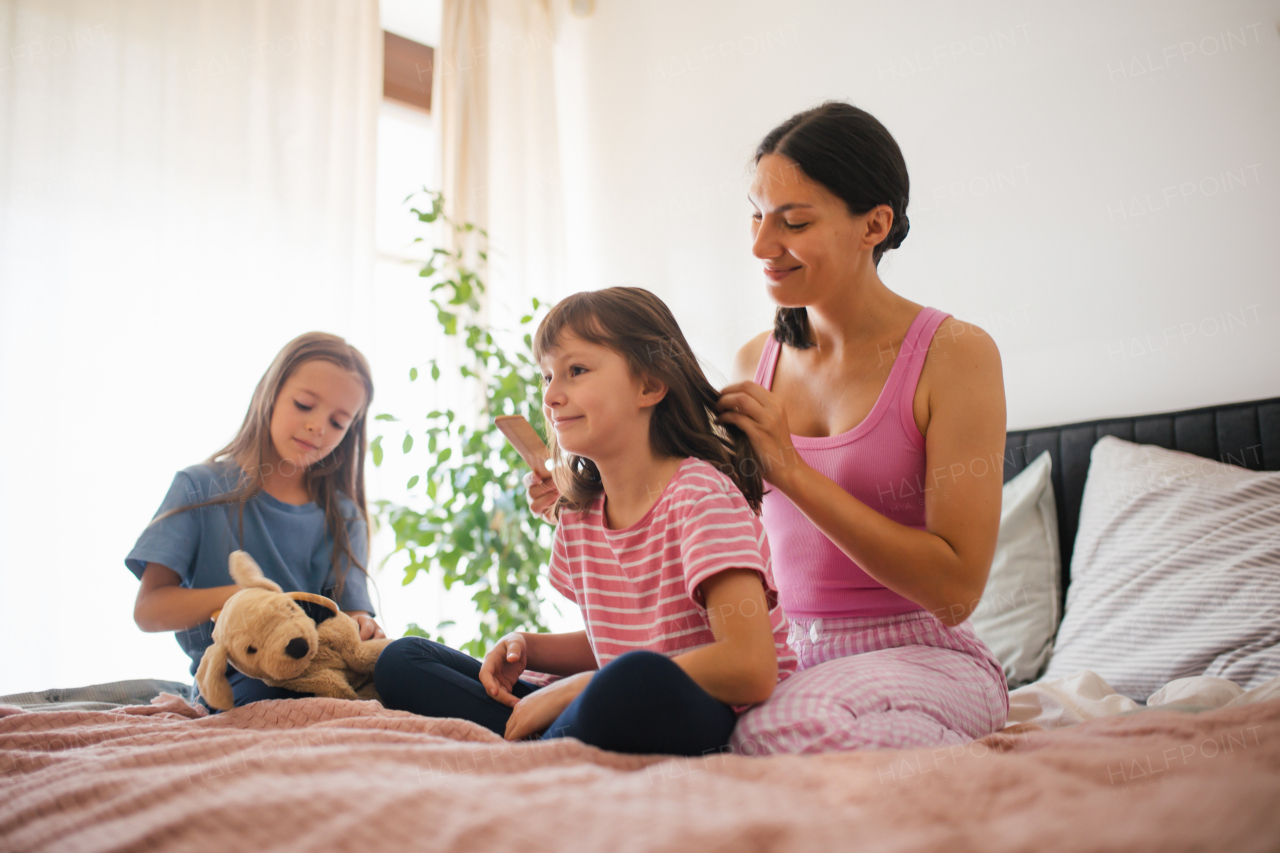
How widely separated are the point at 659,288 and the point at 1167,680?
1.95 metres

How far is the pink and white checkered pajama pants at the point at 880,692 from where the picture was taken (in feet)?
2.44

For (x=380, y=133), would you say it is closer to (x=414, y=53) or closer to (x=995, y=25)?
(x=414, y=53)

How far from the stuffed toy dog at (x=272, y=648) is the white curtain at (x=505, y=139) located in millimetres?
1840

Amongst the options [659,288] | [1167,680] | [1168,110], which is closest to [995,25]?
[1168,110]

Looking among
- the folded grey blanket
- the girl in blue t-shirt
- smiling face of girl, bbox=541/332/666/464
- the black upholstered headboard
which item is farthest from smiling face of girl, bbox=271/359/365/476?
the black upholstered headboard

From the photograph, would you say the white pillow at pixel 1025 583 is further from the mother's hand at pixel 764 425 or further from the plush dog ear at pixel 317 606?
the plush dog ear at pixel 317 606

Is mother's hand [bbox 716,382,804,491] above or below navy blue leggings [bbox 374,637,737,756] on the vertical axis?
above

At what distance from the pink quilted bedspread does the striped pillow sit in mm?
619

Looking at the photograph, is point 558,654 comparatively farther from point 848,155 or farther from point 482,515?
point 482,515

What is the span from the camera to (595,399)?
1.03m

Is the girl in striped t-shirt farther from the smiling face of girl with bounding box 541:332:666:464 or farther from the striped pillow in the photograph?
the striped pillow

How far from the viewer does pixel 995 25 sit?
188cm

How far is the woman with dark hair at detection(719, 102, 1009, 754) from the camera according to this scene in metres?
0.97

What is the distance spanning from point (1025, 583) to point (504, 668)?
1.09m
